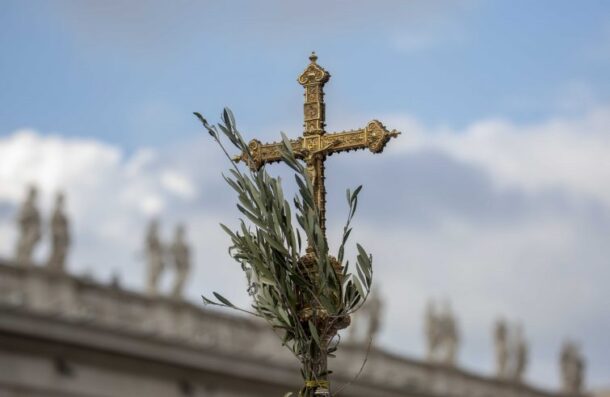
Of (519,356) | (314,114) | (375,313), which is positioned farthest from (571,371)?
(314,114)

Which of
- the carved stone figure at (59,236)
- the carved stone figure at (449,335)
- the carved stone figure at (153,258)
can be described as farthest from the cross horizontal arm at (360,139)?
the carved stone figure at (449,335)

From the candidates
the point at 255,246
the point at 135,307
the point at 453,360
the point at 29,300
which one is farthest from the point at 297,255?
the point at 453,360

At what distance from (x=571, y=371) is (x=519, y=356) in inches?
180

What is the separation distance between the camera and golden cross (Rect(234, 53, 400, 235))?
10.3m

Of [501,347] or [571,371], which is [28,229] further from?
[571,371]

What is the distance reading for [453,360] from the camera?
48.2 meters

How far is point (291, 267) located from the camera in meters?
10.1

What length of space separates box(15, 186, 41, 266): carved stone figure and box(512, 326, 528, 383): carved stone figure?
21.7 meters

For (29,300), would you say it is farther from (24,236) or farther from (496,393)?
(496,393)

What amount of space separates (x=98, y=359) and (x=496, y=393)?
1916cm

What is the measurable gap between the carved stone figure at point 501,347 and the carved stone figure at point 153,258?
55.7ft

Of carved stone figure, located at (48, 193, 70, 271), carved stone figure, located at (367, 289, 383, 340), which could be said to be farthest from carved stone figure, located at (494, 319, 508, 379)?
carved stone figure, located at (48, 193, 70, 271)

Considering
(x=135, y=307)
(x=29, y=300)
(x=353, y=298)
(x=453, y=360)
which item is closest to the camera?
→ (x=353, y=298)

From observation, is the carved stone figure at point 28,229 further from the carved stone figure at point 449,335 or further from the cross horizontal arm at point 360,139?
the cross horizontal arm at point 360,139
